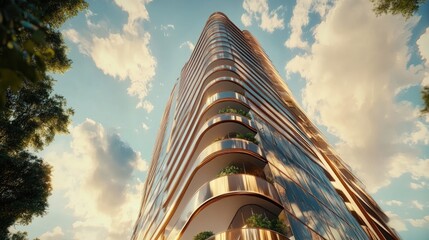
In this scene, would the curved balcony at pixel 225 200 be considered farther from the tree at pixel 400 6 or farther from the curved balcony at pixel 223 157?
the tree at pixel 400 6

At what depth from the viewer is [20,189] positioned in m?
9.73

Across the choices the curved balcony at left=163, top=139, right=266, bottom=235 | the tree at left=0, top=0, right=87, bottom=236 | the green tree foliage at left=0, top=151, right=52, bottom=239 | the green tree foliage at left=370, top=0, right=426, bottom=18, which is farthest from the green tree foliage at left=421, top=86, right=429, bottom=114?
the green tree foliage at left=0, top=151, right=52, bottom=239

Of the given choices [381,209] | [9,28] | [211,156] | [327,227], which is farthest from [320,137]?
[9,28]

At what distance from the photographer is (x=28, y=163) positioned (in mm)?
10062

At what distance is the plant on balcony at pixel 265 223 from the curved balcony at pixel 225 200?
77 centimetres

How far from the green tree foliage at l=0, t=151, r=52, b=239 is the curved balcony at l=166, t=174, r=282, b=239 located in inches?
233

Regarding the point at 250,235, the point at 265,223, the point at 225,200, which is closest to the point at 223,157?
the point at 225,200

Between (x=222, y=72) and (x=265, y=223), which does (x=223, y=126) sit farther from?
(x=222, y=72)

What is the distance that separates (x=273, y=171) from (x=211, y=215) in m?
3.81

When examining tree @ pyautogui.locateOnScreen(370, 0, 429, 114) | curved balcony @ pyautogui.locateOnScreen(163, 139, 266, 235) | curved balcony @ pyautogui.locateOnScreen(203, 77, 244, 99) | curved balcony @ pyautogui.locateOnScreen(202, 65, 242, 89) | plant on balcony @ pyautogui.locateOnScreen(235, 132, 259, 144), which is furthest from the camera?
curved balcony @ pyautogui.locateOnScreen(202, 65, 242, 89)

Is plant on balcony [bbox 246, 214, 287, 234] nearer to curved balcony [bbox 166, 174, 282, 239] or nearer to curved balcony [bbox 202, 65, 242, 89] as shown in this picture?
curved balcony [bbox 166, 174, 282, 239]

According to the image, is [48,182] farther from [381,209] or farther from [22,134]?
[381,209]

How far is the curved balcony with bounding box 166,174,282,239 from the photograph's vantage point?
34.2 ft

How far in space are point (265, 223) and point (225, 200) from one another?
201 centimetres
